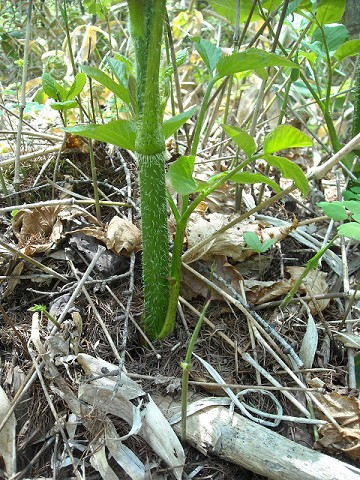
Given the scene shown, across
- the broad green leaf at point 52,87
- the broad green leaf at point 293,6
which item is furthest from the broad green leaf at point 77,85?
the broad green leaf at point 293,6

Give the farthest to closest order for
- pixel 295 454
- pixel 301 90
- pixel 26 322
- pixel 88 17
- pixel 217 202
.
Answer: pixel 88 17, pixel 301 90, pixel 217 202, pixel 26 322, pixel 295 454

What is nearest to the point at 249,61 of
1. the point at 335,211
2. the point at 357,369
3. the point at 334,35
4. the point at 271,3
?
the point at 335,211

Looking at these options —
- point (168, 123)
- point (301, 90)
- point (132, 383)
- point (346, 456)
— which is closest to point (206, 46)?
point (168, 123)

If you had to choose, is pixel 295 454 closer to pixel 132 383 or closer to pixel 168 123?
pixel 132 383

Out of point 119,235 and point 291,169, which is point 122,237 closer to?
point 119,235

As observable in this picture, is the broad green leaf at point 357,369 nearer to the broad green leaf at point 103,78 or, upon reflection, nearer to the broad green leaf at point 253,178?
the broad green leaf at point 253,178

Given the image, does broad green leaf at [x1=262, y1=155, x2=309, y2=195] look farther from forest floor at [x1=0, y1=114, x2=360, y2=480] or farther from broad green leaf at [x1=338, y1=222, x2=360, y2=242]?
forest floor at [x1=0, y1=114, x2=360, y2=480]

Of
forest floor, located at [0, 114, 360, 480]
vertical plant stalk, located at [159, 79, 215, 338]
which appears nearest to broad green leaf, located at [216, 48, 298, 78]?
vertical plant stalk, located at [159, 79, 215, 338]
